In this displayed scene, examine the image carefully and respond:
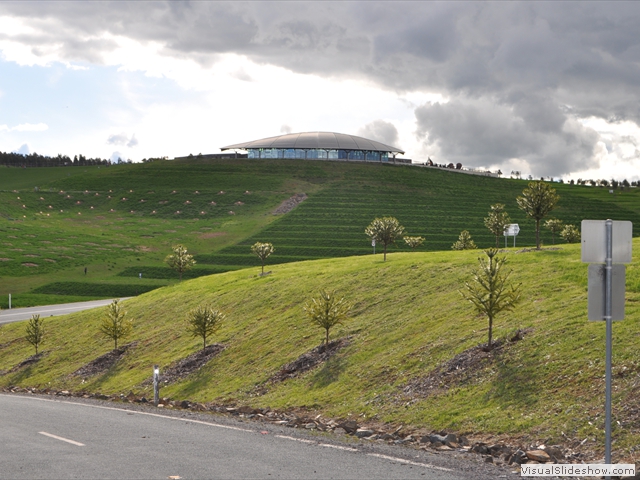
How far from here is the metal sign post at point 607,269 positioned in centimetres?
1197

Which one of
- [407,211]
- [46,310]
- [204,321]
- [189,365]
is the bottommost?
[189,365]

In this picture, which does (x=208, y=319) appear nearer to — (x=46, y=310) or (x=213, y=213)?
(x=46, y=310)

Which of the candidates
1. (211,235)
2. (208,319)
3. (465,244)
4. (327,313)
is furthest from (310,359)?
(211,235)

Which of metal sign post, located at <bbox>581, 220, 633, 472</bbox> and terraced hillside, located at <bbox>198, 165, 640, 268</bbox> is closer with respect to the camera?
metal sign post, located at <bbox>581, 220, 633, 472</bbox>

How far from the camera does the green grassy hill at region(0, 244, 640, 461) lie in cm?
1861

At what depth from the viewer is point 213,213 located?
13700 cm

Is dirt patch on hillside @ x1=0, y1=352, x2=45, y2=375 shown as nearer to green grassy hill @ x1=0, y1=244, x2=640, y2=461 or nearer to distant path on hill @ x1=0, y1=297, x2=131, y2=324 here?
green grassy hill @ x1=0, y1=244, x2=640, y2=461

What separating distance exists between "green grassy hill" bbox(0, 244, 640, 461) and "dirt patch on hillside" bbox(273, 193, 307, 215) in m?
81.8

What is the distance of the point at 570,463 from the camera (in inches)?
573

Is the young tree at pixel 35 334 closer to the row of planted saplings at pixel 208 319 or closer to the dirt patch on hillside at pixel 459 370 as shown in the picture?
the row of planted saplings at pixel 208 319

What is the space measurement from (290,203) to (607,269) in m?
127

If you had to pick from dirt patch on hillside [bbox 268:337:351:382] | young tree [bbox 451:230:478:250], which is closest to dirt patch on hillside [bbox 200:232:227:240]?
young tree [bbox 451:230:478:250]

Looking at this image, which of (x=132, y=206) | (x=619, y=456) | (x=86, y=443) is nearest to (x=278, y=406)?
(x=86, y=443)

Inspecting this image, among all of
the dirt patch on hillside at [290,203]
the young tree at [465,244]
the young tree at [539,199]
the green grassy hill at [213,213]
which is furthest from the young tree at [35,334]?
the dirt patch on hillside at [290,203]
